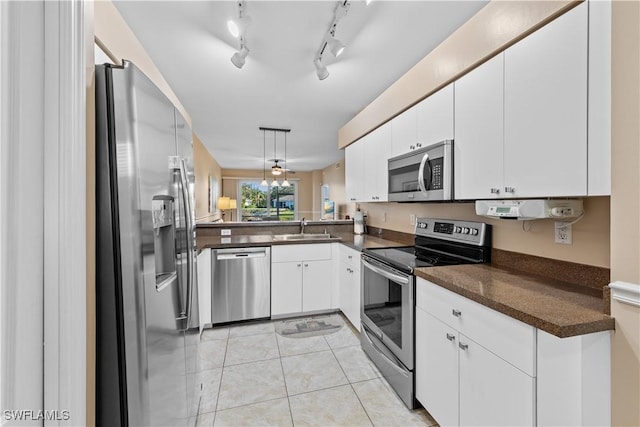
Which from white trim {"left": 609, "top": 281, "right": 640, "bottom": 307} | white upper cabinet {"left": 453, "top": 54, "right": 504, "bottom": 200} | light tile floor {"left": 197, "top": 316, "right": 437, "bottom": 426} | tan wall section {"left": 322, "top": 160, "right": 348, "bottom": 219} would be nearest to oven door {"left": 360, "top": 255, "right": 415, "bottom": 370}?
light tile floor {"left": 197, "top": 316, "right": 437, "bottom": 426}

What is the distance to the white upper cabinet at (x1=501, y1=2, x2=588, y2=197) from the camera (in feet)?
3.71

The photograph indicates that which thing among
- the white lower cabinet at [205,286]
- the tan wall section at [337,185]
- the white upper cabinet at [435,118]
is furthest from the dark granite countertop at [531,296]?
the tan wall section at [337,185]

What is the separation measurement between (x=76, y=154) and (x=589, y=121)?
173 centimetres

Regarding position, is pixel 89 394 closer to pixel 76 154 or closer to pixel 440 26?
pixel 76 154

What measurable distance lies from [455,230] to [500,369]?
114 cm

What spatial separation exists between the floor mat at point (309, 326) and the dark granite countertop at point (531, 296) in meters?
1.53

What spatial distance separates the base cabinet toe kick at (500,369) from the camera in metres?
0.98

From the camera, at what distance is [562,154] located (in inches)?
47.1

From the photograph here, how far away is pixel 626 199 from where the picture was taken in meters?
0.98

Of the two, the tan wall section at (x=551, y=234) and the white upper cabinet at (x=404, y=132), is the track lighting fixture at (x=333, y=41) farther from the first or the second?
the tan wall section at (x=551, y=234)

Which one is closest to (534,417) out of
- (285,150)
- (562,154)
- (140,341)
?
(562,154)

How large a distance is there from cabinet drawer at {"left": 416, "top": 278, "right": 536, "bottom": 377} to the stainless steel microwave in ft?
2.19

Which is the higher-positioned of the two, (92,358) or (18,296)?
(18,296)

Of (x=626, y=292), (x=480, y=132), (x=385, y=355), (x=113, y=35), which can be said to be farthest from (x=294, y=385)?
(x=113, y=35)
